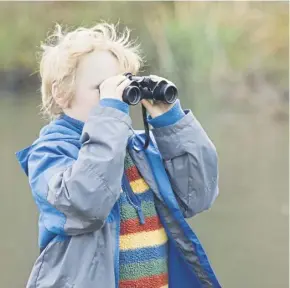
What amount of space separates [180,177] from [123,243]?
0.16 meters

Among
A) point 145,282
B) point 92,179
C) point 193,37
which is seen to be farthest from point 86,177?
point 193,37

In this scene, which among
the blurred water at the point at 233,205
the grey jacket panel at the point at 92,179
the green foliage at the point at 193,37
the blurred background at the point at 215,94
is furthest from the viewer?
the green foliage at the point at 193,37

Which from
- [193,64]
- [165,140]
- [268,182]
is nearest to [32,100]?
[193,64]

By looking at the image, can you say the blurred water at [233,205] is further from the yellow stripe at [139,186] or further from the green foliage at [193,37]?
the yellow stripe at [139,186]

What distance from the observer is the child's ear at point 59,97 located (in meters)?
1.24

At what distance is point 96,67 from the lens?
123 centimetres

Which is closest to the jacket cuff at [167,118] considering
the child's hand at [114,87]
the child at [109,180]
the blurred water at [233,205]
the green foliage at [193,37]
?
the child at [109,180]

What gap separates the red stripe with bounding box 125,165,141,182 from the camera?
1.23 m

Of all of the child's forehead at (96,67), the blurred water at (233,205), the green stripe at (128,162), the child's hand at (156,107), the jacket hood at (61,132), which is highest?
the child's forehead at (96,67)

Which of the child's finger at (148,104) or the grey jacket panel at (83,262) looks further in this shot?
the child's finger at (148,104)

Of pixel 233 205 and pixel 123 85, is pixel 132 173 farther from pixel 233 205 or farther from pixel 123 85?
pixel 233 205

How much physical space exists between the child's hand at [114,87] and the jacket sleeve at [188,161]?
12cm

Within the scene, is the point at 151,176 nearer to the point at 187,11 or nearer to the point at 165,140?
the point at 165,140

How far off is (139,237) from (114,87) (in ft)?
0.87
